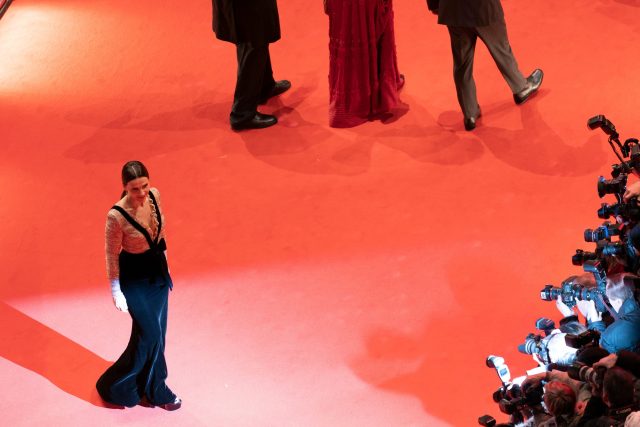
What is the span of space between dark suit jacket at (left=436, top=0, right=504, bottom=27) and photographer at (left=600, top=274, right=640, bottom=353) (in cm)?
239

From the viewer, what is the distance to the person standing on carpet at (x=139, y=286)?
151 inches

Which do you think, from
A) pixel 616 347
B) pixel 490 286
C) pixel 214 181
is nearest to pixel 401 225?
pixel 490 286

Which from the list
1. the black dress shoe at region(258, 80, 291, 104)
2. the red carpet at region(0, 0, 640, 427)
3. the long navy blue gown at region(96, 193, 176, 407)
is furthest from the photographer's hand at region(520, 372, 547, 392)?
the black dress shoe at region(258, 80, 291, 104)

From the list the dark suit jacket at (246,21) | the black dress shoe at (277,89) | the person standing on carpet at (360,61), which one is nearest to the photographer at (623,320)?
the person standing on carpet at (360,61)

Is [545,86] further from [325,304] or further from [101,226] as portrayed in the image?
[101,226]

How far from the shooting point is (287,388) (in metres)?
4.27

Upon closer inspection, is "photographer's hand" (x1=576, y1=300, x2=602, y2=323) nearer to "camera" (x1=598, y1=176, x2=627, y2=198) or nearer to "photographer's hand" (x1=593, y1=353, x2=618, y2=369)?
"camera" (x1=598, y1=176, x2=627, y2=198)

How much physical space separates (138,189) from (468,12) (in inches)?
96.0

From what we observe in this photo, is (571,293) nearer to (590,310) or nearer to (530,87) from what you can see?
(590,310)

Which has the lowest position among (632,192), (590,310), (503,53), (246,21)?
(590,310)

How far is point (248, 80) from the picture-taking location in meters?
5.88

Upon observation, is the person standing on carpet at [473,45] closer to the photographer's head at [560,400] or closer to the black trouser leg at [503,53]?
the black trouser leg at [503,53]

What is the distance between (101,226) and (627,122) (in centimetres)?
299

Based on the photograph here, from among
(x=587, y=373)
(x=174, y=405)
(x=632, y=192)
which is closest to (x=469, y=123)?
(x=632, y=192)
